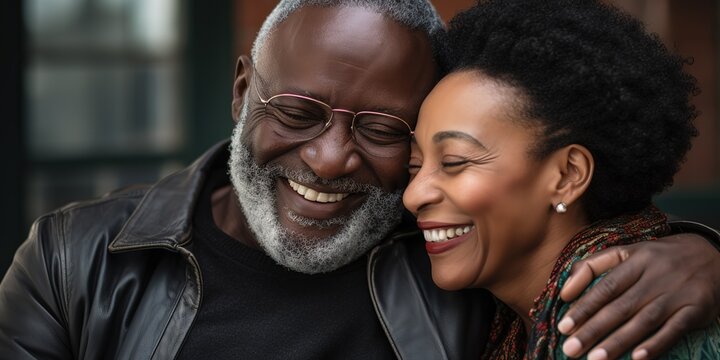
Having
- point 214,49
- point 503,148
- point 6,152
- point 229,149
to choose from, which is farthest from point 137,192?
point 214,49

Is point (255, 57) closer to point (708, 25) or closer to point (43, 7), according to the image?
point (43, 7)

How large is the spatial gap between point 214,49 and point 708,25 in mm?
3300

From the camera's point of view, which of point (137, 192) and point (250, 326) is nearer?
point (250, 326)

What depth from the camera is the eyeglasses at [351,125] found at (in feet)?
9.07

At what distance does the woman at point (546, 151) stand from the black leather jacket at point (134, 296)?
25cm

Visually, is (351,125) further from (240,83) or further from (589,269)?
(589,269)

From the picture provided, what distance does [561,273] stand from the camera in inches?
94.4

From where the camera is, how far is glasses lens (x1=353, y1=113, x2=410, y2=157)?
2.77m

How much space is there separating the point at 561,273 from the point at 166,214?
1.26 m

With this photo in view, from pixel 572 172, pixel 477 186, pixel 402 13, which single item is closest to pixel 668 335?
pixel 572 172

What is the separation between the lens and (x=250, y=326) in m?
2.84

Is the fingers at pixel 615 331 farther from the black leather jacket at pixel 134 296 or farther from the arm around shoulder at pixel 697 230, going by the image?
the black leather jacket at pixel 134 296

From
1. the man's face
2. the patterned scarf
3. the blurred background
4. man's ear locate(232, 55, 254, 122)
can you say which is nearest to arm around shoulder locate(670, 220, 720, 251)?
the patterned scarf

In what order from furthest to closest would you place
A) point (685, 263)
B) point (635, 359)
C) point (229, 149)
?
1. point (229, 149)
2. point (685, 263)
3. point (635, 359)
